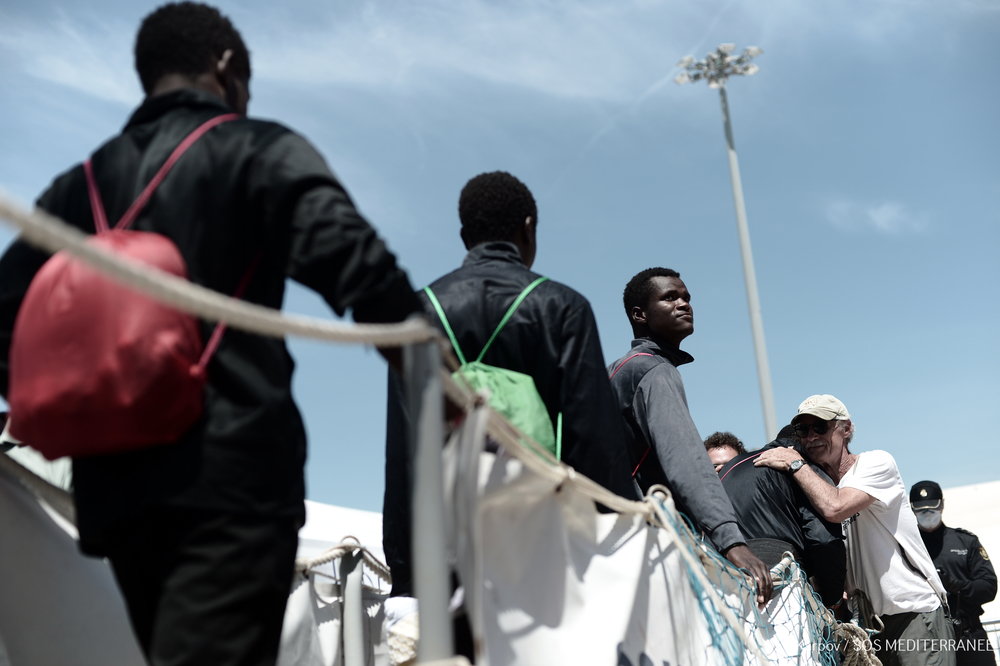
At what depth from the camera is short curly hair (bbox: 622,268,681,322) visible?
4.87 metres

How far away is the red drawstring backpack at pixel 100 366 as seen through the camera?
1.81 metres

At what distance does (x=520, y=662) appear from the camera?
228cm

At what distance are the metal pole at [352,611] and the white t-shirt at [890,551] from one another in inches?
102

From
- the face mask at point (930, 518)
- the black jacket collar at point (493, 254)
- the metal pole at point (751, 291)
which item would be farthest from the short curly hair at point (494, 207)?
the metal pole at point (751, 291)

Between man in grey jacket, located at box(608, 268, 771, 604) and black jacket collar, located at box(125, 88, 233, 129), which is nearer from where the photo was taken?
black jacket collar, located at box(125, 88, 233, 129)

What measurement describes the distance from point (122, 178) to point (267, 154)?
31 centimetres

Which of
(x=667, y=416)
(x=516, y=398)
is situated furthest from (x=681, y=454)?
(x=516, y=398)

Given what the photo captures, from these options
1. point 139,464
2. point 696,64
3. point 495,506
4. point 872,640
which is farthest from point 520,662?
point 696,64

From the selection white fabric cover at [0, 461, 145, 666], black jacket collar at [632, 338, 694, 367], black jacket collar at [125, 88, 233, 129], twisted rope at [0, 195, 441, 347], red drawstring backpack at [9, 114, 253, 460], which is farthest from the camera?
black jacket collar at [632, 338, 694, 367]

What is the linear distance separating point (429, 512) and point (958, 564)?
25.1ft

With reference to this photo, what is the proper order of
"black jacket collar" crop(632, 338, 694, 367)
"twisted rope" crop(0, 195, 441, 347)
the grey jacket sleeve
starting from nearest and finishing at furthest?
"twisted rope" crop(0, 195, 441, 347)
the grey jacket sleeve
"black jacket collar" crop(632, 338, 694, 367)

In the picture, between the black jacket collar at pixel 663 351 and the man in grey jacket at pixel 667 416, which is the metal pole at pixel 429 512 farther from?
the black jacket collar at pixel 663 351

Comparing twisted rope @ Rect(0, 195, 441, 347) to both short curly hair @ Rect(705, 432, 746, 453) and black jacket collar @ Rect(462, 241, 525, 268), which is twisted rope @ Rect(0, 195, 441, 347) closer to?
black jacket collar @ Rect(462, 241, 525, 268)

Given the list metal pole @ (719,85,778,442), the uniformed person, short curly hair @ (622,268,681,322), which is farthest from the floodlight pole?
short curly hair @ (622,268,681,322)
